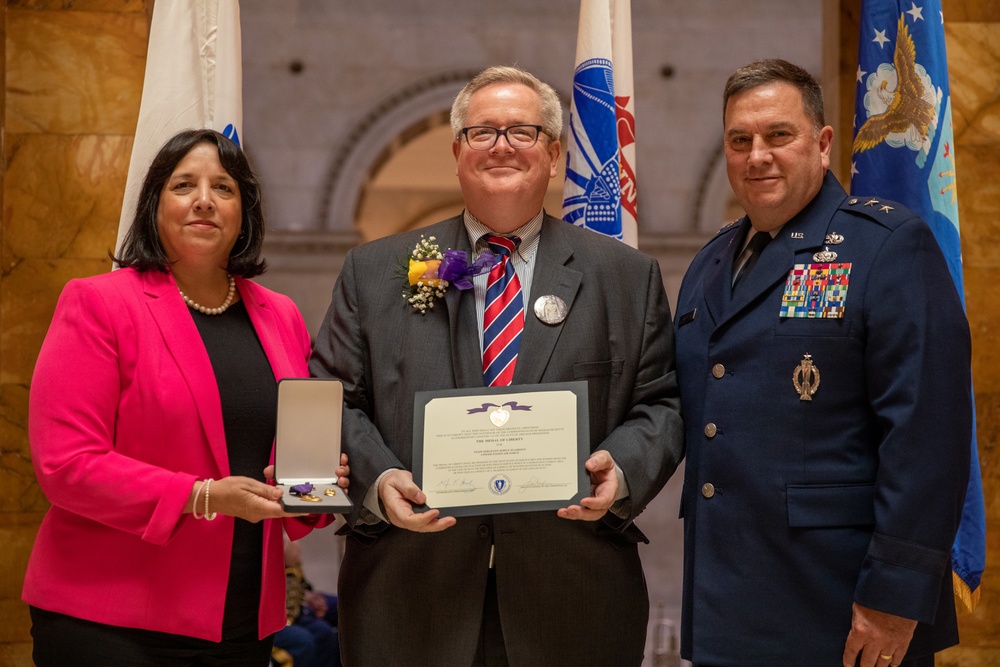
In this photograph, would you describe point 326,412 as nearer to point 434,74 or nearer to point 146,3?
point 146,3

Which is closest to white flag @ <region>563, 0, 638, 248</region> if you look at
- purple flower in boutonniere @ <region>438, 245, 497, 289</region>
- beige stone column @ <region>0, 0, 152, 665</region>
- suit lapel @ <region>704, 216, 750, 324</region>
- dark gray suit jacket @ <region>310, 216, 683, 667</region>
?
suit lapel @ <region>704, 216, 750, 324</region>

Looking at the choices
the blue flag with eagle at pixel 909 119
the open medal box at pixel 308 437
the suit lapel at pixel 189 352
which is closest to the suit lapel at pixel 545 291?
the open medal box at pixel 308 437

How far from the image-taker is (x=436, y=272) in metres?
2.89

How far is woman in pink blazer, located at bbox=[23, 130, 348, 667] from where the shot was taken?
105 inches

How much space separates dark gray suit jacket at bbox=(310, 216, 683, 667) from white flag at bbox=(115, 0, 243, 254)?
155cm

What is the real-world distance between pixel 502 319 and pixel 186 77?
2.05 meters

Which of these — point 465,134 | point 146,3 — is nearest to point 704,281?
point 465,134

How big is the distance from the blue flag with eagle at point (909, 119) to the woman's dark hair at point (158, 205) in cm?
239

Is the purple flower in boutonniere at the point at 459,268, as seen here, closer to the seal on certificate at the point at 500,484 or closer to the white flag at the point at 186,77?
the seal on certificate at the point at 500,484

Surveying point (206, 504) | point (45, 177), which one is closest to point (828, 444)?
point (206, 504)

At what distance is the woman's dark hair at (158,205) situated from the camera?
2.99m

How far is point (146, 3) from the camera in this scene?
183 inches
